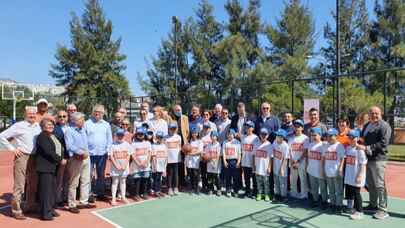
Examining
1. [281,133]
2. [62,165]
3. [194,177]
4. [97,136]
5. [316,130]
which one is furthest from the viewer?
[194,177]

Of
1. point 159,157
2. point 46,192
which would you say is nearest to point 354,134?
point 159,157

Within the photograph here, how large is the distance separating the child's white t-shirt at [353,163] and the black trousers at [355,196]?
0.45 ft

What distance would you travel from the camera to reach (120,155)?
22.3 ft

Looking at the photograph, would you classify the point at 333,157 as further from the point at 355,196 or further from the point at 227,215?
the point at 227,215

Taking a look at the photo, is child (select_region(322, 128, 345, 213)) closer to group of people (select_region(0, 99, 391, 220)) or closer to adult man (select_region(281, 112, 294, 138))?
group of people (select_region(0, 99, 391, 220))

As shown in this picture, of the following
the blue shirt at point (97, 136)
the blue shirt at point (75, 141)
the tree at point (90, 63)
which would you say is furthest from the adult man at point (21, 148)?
the tree at point (90, 63)

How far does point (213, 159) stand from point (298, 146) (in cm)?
174

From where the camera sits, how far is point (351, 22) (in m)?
26.9

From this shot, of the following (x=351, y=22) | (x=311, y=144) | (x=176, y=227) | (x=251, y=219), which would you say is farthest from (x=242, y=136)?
(x=351, y=22)

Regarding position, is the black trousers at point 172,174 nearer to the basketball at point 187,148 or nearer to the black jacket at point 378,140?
the basketball at point 187,148

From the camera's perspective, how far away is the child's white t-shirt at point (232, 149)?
7.12 m

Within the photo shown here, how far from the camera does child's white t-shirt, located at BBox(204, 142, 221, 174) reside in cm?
725

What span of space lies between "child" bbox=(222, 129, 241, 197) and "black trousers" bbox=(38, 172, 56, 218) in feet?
10.6

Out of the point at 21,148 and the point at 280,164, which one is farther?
the point at 280,164
